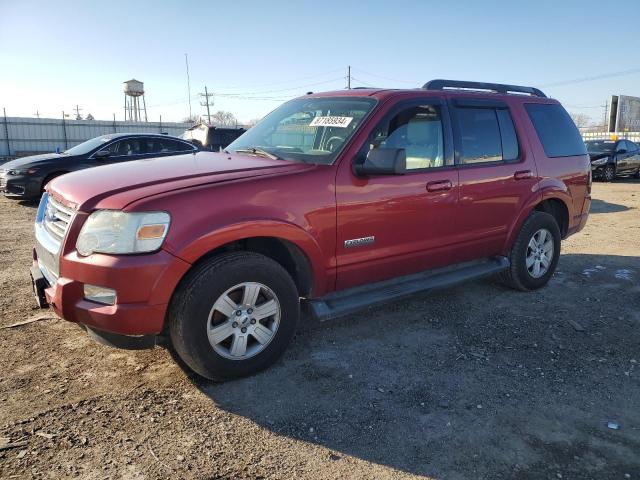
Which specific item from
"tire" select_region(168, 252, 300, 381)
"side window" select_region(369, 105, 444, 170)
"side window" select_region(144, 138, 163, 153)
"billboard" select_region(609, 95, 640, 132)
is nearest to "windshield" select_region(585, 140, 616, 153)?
"side window" select_region(144, 138, 163, 153)

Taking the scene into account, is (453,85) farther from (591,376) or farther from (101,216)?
(101,216)

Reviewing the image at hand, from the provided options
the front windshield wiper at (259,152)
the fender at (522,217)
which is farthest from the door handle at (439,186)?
the front windshield wiper at (259,152)

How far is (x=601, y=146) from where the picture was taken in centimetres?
1797

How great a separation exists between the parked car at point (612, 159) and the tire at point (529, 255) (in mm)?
13707

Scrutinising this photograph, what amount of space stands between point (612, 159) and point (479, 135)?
15.4m

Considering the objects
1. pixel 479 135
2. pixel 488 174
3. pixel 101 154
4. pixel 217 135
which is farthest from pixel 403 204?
pixel 217 135

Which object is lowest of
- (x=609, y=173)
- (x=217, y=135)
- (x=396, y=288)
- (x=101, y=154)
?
(x=396, y=288)

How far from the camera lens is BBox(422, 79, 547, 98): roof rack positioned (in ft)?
15.2

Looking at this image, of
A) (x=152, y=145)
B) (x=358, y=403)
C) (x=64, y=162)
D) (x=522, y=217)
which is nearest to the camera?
(x=358, y=403)

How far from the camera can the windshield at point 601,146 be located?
17.7 meters

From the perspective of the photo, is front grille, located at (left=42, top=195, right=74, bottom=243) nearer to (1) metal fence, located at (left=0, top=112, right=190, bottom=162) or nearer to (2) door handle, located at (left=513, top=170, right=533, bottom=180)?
(2) door handle, located at (left=513, top=170, right=533, bottom=180)

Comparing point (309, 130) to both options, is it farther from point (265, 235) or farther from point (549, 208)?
point (549, 208)

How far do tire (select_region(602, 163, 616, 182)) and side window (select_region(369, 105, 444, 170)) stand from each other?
15879 millimetres

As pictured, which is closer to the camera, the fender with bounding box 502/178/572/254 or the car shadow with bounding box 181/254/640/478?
the car shadow with bounding box 181/254/640/478
